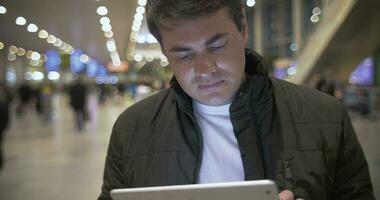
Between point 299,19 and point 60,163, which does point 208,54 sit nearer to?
point 60,163

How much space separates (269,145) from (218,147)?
156mm

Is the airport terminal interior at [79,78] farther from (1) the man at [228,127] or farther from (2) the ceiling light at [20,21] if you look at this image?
(1) the man at [228,127]

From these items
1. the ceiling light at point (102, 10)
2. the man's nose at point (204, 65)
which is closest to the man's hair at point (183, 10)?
the man's nose at point (204, 65)

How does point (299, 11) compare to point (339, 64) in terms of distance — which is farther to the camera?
point (299, 11)

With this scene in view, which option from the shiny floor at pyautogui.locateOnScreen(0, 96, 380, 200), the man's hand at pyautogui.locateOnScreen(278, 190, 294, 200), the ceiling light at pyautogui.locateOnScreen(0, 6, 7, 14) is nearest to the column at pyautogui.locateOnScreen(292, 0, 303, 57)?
the shiny floor at pyautogui.locateOnScreen(0, 96, 380, 200)

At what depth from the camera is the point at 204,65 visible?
1.41m

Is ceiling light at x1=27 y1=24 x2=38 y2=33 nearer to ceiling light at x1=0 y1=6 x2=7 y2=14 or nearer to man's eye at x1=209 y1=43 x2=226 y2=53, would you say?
ceiling light at x1=0 y1=6 x2=7 y2=14

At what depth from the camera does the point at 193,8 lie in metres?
1.38

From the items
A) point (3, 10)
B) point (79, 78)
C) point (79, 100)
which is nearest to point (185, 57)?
point (3, 10)

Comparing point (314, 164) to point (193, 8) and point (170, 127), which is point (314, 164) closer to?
point (170, 127)

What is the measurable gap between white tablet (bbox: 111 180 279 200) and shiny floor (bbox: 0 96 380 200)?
301 cm

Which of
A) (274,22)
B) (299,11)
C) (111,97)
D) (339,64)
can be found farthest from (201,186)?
(111,97)

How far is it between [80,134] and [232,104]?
1140cm

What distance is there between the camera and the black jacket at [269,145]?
1415mm
